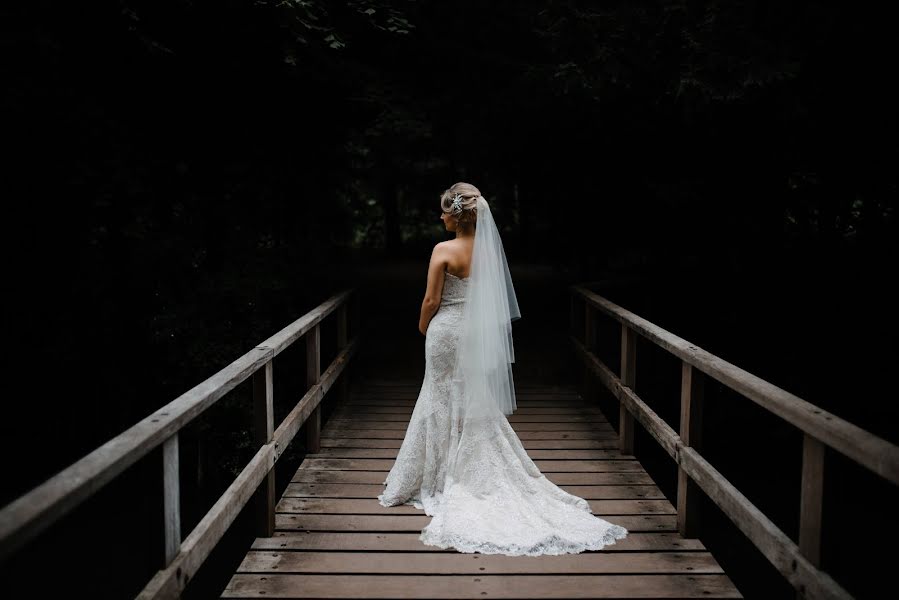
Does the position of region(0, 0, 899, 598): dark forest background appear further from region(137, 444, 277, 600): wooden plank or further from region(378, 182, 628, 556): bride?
region(137, 444, 277, 600): wooden plank

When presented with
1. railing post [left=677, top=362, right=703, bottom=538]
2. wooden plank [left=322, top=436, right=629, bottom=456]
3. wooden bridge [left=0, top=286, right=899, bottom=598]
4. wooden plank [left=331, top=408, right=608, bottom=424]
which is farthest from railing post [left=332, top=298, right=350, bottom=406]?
railing post [left=677, top=362, right=703, bottom=538]

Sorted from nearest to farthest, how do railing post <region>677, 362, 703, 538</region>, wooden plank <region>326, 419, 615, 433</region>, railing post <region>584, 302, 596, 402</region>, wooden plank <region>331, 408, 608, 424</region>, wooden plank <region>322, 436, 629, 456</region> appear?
1. railing post <region>677, 362, 703, 538</region>
2. wooden plank <region>322, 436, 629, 456</region>
3. wooden plank <region>326, 419, 615, 433</region>
4. wooden plank <region>331, 408, 608, 424</region>
5. railing post <region>584, 302, 596, 402</region>

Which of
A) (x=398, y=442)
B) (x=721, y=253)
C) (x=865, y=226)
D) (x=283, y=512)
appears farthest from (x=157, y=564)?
(x=865, y=226)

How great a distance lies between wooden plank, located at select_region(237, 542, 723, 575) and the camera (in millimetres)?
3572

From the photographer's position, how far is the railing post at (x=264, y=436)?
159 inches

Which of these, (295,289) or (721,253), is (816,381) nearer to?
(721,253)

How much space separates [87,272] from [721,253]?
7.61m

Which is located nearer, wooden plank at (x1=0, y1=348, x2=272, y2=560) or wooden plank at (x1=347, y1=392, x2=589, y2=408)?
wooden plank at (x1=0, y1=348, x2=272, y2=560)

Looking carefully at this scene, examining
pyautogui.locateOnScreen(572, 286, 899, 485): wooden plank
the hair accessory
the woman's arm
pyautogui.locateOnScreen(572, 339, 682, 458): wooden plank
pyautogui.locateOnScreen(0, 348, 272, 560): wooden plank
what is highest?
the hair accessory

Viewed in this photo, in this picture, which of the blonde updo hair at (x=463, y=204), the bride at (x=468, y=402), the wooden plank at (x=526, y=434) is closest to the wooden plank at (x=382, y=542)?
the bride at (x=468, y=402)

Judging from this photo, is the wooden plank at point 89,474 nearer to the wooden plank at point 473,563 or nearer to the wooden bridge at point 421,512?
the wooden bridge at point 421,512

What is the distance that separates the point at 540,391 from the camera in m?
7.91

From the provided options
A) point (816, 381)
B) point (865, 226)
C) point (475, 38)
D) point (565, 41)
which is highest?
point (475, 38)

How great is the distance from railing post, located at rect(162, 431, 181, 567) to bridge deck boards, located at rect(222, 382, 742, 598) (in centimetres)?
82
